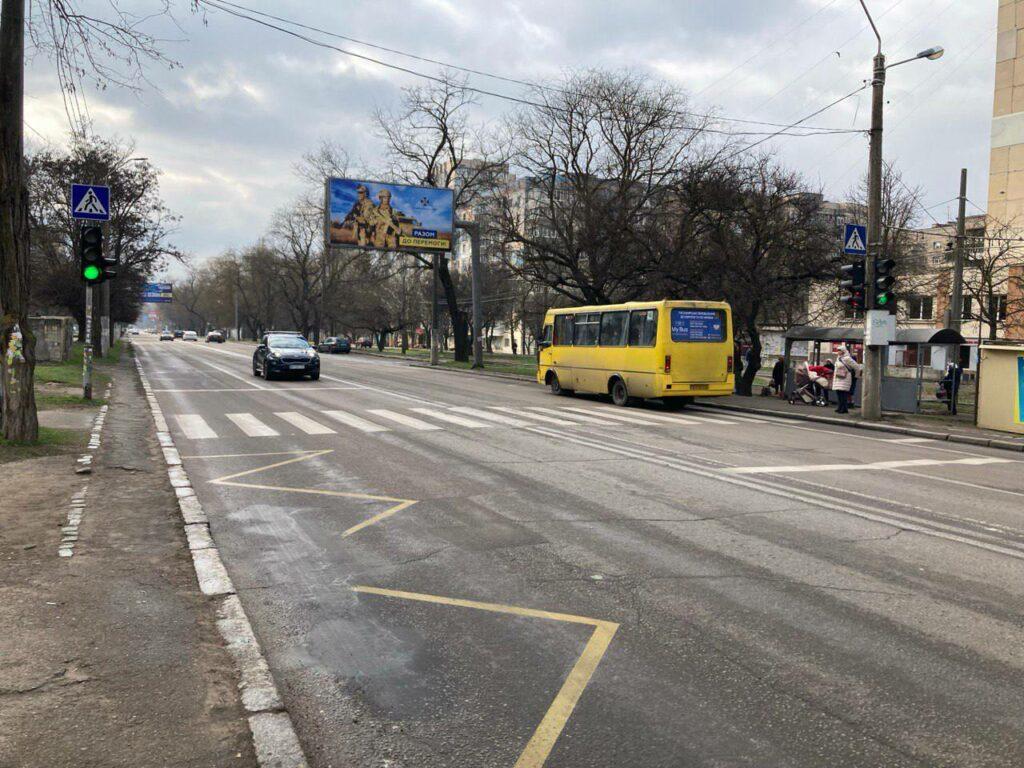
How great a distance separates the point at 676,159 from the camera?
3281cm

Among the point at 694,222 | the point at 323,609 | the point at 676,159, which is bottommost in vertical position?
the point at 323,609

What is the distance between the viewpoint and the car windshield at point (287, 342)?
1091 inches

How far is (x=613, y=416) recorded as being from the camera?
57.1 ft

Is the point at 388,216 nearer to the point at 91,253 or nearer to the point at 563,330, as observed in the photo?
the point at 563,330

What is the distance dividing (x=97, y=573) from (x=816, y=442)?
1183cm

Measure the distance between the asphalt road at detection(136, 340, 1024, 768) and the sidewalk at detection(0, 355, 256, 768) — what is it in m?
0.37

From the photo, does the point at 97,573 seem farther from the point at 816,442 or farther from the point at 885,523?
the point at 816,442

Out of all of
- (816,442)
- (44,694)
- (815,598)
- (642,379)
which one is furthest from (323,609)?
(642,379)

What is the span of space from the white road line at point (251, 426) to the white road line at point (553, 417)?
5.37 meters

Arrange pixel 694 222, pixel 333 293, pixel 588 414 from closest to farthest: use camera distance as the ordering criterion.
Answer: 1. pixel 588 414
2. pixel 694 222
3. pixel 333 293

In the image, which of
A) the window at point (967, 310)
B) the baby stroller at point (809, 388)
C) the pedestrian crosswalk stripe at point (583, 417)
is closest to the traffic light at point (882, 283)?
the baby stroller at point (809, 388)

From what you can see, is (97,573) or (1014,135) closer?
(97,573)

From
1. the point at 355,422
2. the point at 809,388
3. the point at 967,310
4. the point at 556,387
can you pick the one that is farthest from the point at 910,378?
the point at 967,310

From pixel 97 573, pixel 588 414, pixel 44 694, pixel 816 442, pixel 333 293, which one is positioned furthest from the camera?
pixel 333 293
